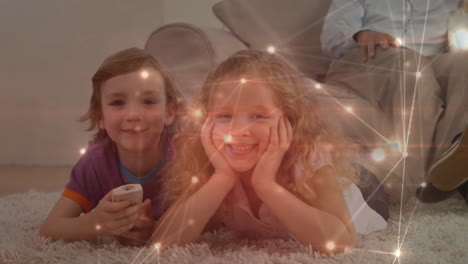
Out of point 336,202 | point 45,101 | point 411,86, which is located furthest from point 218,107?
point 45,101

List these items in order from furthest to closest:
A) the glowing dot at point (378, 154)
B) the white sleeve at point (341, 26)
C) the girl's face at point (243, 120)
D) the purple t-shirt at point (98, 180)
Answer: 1. the white sleeve at point (341, 26)
2. the glowing dot at point (378, 154)
3. the purple t-shirt at point (98, 180)
4. the girl's face at point (243, 120)

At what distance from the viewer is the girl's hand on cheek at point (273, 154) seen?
53 cm

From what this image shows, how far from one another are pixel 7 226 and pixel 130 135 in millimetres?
367

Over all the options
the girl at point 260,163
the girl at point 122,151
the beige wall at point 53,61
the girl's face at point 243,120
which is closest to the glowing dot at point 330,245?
the girl at point 260,163

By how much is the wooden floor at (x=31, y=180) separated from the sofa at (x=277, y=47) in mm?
438

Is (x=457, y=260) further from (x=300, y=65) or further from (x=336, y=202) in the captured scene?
(x=300, y=65)

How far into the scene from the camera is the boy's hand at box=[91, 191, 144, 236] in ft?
1.82

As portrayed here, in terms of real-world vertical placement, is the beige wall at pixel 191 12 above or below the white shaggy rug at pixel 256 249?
above

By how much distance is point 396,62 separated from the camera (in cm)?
81

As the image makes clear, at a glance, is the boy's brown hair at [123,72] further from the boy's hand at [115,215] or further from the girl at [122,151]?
the boy's hand at [115,215]

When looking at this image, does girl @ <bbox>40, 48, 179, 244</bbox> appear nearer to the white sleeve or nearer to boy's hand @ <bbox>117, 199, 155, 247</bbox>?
boy's hand @ <bbox>117, 199, 155, 247</bbox>

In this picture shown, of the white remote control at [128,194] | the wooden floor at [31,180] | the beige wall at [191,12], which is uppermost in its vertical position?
the beige wall at [191,12]

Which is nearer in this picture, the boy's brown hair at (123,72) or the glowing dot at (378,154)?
the boy's brown hair at (123,72)

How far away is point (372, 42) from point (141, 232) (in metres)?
0.59
